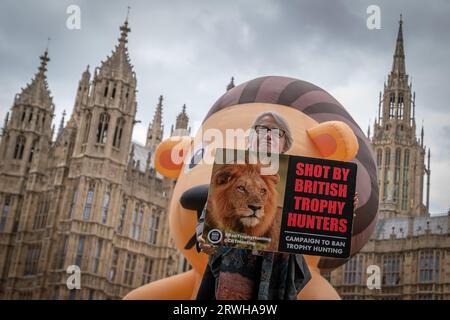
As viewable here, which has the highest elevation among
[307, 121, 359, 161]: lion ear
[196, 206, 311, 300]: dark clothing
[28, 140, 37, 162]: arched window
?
[28, 140, 37, 162]: arched window

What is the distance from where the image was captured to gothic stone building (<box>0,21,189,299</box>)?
94.7 ft

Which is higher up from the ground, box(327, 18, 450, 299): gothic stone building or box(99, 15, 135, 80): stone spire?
box(99, 15, 135, 80): stone spire

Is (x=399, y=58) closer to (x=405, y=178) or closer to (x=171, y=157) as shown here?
(x=405, y=178)

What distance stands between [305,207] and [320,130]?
2.70m

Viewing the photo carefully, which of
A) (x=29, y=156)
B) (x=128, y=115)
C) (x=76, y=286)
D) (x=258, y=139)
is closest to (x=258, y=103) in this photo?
(x=258, y=139)

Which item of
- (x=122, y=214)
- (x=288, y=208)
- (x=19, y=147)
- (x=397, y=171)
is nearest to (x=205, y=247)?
(x=288, y=208)

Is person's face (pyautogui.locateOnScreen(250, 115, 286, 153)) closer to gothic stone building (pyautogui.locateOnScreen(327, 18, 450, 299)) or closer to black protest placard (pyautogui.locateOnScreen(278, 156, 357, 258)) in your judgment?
black protest placard (pyautogui.locateOnScreen(278, 156, 357, 258))

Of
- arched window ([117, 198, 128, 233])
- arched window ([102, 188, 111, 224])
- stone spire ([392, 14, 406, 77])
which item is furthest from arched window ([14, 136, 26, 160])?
stone spire ([392, 14, 406, 77])

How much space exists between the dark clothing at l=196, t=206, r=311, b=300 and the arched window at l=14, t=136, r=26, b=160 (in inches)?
1116

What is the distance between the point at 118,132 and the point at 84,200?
4025 mm

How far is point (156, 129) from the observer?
150 ft

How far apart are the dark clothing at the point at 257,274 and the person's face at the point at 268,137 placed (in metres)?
1.35

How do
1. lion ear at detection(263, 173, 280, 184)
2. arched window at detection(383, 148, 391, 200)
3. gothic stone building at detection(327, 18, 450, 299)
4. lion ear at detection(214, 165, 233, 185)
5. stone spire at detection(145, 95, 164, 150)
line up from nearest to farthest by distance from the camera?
lion ear at detection(263, 173, 280, 184) < lion ear at detection(214, 165, 233, 185) < gothic stone building at detection(327, 18, 450, 299) < stone spire at detection(145, 95, 164, 150) < arched window at detection(383, 148, 391, 200)

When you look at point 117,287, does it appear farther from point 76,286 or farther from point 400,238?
point 400,238
